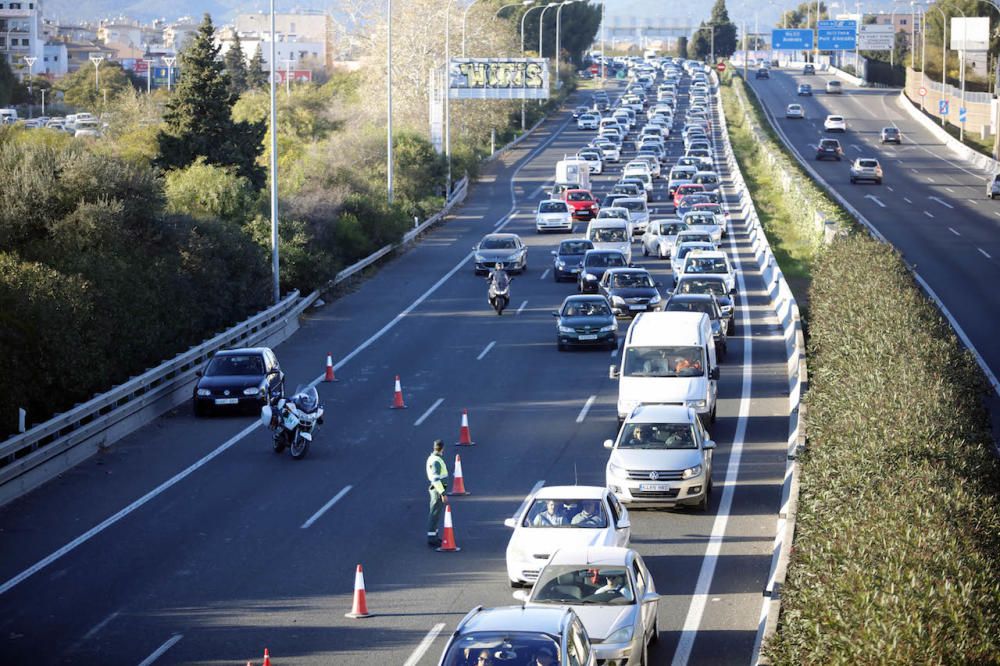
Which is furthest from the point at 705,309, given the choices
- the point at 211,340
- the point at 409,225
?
the point at 409,225

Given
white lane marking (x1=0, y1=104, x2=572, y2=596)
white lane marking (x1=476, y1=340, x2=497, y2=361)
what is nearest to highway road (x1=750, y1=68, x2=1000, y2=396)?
white lane marking (x1=476, y1=340, x2=497, y2=361)

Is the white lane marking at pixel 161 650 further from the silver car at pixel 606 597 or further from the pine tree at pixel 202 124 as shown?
the pine tree at pixel 202 124

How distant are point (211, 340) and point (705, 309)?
1089 cm

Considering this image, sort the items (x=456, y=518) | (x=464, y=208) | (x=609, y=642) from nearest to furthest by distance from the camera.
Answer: (x=609, y=642)
(x=456, y=518)
(x=464, y=208)

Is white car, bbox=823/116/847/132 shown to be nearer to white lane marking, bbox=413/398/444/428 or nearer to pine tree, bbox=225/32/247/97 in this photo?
pine tree, bbox=225/32/247/97

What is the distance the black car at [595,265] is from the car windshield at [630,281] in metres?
3.06

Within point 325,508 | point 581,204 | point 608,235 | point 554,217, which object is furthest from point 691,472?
point 581,204

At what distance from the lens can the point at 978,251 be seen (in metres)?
48.4

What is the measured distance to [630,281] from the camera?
1495 inches

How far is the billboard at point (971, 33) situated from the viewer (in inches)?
4099

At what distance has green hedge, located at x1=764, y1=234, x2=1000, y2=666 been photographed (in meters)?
10.7

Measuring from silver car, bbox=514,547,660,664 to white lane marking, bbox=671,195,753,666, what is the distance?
394 millimetres

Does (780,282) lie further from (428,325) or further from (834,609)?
(834,609)

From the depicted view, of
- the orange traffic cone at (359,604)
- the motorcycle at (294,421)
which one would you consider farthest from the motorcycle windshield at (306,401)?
the orange traffic cone at (359,604)
